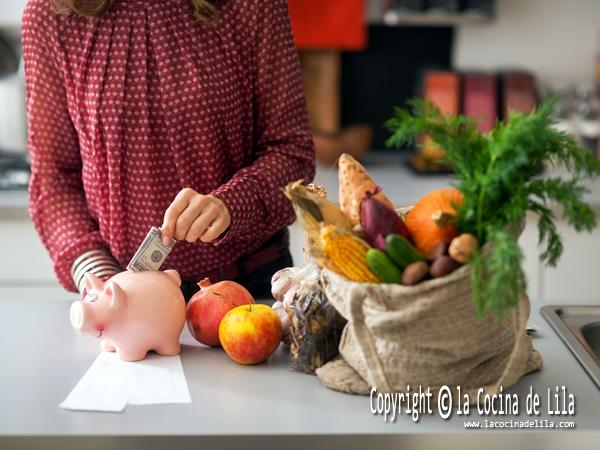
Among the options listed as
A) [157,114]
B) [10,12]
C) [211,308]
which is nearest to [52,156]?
[157,114]

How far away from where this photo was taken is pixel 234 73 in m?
1.48

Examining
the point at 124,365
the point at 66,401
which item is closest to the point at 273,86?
the point at 124,365

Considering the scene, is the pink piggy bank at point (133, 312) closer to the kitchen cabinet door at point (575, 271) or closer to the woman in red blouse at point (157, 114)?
the woman in red blouse at point (157, 114)

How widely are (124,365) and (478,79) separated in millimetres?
1860

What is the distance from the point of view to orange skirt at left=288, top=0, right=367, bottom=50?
2814 mm

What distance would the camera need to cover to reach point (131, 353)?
3.98ft

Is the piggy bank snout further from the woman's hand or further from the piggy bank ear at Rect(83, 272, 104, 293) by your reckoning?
the woman's hand

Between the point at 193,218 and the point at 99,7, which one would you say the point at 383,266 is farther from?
the point at 99,7

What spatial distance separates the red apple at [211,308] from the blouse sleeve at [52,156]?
30cm

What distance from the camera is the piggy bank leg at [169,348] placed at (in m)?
1.23

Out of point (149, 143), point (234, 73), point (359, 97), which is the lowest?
point (359, 97)

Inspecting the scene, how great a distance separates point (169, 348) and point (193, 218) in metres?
0.18

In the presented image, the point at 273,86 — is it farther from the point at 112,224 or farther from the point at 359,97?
the point at 359,97

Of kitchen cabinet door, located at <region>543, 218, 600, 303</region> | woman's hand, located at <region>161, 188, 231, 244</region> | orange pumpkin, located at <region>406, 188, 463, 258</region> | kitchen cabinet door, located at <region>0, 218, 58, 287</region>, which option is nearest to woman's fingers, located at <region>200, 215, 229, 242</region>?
woman's hand, located at <region>161, 188, 231, 244</region>
